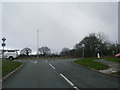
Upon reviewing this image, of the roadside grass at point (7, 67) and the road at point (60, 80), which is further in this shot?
the roadside grass at point (7, 67)

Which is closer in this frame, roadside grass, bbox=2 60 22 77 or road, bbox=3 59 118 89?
road, bbox=3 59 118 89

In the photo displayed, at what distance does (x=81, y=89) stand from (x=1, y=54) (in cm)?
3618

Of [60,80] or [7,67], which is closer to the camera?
[60,80]

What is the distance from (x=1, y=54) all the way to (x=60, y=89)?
35843 mm

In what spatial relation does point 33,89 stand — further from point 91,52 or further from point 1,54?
point 91,52

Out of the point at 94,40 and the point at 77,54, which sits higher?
the point at 94,40

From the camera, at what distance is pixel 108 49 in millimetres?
83062

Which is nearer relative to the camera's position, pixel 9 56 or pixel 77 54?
pixel 9 56

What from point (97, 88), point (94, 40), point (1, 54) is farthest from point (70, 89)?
point (94, 40)

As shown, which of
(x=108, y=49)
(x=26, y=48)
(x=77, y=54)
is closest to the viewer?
(x=77, y=54)

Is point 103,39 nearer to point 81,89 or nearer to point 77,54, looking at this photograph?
point 77,54

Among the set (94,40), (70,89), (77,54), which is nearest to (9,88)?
(70,89)

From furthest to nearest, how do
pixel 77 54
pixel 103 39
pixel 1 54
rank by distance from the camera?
pixel 103 39 → pixel 77 54 → pixel 1 54

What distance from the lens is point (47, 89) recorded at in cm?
1032
